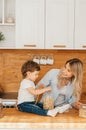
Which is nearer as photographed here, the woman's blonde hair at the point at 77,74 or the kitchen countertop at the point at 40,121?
the kitchen countertop at the point at 40,121

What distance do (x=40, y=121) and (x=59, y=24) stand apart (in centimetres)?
199

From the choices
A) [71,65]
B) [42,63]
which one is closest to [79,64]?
[71,65]

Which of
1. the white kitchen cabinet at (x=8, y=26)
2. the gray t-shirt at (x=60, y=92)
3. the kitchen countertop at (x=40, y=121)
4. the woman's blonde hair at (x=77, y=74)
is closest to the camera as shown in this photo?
the kitchen countertop at (x=40, y=121)

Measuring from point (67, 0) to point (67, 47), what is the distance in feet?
1.97

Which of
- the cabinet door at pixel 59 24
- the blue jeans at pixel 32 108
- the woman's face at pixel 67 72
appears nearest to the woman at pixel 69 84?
the woman's face at pixel 67 72

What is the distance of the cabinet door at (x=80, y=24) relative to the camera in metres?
3.82

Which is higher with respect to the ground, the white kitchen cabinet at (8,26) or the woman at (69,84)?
the white kitchen cabinet at (8,26)

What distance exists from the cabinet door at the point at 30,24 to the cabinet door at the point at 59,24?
9 centimetres

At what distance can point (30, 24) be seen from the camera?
386cm

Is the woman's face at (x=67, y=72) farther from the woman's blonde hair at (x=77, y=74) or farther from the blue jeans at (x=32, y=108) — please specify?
the blue jeans at (x=32, y=108)

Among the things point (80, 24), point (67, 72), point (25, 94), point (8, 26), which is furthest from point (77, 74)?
point (8, 26)

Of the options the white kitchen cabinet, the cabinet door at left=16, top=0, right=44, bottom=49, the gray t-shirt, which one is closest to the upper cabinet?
the cabinet door at left=16, top=0, right=44, bottom=49

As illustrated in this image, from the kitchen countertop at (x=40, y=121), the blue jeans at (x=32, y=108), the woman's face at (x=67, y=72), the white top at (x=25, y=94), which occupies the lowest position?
the kitchen countertop at (x=40, y=121)

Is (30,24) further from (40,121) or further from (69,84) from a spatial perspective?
(40,121)
